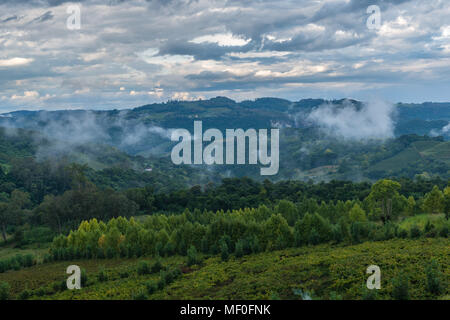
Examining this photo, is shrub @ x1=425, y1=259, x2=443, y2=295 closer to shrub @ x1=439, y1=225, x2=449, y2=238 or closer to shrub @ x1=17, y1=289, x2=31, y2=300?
shrub @ x1=439, y1=225, x2=449, y2=238

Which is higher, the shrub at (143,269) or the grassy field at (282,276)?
the grassy field at (282,276)

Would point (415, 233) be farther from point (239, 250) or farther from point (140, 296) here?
point (140, 296)

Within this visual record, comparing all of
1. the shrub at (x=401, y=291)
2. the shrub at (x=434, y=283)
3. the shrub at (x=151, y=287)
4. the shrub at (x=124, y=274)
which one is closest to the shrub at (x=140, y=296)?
the shrub at (x=151, y=287)

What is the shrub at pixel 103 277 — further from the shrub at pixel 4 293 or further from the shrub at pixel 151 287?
the shrub at pixel 151 287

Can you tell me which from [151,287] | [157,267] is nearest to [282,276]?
[151,287]

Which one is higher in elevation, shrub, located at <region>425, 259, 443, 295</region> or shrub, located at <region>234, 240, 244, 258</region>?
shrub, located at <region>425, 259, 443, 295</region>

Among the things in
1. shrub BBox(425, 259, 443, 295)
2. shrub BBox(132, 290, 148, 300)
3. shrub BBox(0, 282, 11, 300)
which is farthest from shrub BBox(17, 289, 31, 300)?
shrub BBox(425, 259, 443, 295)
